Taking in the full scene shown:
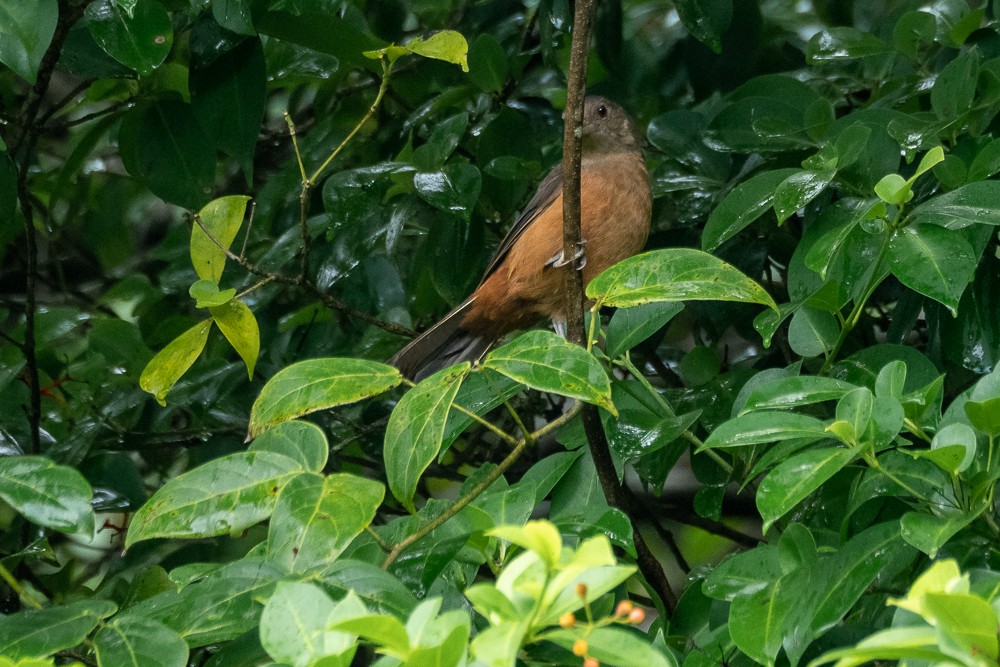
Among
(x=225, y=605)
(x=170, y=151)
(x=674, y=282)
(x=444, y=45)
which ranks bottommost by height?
(x=225, y=605)

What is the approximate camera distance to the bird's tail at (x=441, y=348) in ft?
12.5

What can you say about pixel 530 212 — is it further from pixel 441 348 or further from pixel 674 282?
pixel 674 282

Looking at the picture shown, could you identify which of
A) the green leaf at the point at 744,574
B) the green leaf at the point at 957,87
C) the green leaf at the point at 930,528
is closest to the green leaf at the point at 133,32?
the green leaf at the point at 744,574

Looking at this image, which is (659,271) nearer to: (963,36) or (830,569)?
(830,569)

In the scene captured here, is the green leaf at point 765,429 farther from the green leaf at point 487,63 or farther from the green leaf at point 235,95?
the green leaf at point 487,63

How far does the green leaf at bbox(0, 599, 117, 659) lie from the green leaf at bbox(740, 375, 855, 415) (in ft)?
3.71

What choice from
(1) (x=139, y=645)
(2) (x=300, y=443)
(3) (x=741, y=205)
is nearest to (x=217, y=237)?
(2) (x=300, y=443)

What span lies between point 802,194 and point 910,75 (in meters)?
1.04

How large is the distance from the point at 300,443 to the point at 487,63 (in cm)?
208

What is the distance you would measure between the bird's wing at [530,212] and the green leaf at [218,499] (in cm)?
236

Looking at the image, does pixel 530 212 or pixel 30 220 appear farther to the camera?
pixel 530 212

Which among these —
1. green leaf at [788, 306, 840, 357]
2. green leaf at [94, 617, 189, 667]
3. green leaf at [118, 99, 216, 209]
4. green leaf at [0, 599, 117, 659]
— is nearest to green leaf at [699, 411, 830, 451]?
green leaf at [788, 306, 840, 357]

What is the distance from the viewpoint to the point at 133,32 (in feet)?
8.82

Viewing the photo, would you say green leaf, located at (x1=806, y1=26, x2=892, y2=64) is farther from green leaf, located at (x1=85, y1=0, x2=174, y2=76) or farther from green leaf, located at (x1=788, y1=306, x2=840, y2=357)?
green leaf, located at (x1=85, y1=0, x2=174, y2=76)
